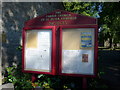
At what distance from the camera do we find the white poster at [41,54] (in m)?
3.64

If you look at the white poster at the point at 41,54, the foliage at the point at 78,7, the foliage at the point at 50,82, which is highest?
the foliage at the point at 78,7

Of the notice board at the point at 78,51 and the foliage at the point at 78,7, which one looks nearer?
the notice board at the point at 78,51

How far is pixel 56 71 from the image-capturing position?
3.56 metres

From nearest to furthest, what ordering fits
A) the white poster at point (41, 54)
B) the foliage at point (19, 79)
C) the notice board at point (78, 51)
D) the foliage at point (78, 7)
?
1. the notice board at point (78, 51)
2. the white poster at point (41, 54)
3. the foliage at point (19, 79)
4. the foliage at point (78, 7)

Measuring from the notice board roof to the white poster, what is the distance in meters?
0.27

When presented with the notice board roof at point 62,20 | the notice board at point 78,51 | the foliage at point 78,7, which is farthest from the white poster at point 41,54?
the foliage at point 78,7

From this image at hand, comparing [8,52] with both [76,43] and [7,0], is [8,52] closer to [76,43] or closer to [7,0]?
[7,0]

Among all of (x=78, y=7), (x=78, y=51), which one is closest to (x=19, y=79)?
(x=78, y=51)

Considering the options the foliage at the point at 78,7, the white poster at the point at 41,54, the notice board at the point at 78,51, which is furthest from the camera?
the foliage at the point at 78,7

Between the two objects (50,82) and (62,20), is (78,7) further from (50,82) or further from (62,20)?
(50,82)

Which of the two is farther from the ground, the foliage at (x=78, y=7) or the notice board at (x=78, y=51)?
the foliage at (x=78, y=7)

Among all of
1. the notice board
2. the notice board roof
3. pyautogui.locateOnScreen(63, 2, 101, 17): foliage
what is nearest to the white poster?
the notice board roof

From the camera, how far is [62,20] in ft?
11.7

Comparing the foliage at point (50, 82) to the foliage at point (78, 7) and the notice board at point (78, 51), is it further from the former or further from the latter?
the foliage at point (78, 7)
